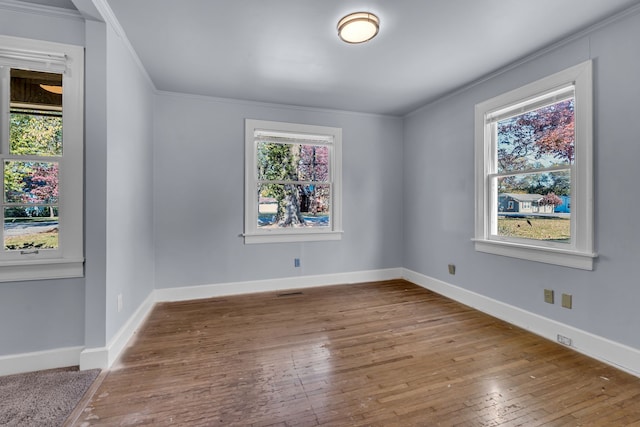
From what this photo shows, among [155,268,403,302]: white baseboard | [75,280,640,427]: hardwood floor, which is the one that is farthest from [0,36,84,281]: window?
[155,268,403,302]: white baseboard

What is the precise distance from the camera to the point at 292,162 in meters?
4.12

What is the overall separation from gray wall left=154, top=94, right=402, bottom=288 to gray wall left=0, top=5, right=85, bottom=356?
1.43 meters

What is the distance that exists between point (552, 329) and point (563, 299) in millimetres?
290

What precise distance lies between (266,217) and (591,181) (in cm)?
338

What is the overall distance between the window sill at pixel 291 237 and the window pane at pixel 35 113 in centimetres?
215

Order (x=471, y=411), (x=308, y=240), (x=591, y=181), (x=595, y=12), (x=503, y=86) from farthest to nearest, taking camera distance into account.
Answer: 1. (x=308, y=240)
2. (x=503, y=86)
3. (x=591, y=181)
4. (x=595, y=12)
5. (x=471, y=411)

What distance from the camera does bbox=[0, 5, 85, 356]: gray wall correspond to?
1.98m

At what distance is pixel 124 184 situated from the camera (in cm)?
249

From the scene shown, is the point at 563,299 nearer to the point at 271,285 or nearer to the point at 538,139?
the point at 538,139

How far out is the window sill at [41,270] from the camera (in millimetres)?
1974

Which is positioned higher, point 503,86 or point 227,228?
point 503,86

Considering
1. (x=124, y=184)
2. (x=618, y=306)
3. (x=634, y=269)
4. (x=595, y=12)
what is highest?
(x=595, y=12)

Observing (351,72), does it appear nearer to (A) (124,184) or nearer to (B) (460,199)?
(B) (460,199)

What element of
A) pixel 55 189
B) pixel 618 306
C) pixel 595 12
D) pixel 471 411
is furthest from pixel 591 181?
pixel 55 189
